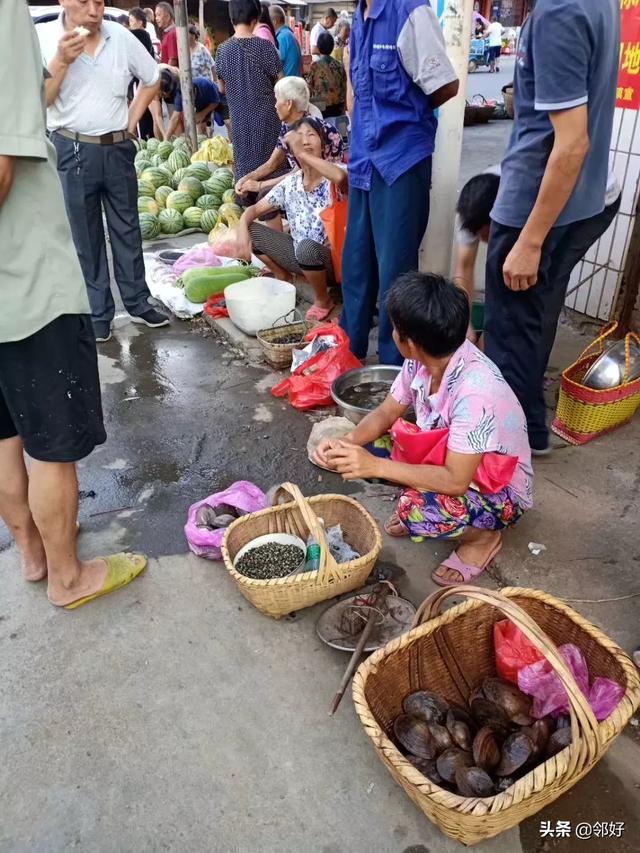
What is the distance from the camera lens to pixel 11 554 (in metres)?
2.73

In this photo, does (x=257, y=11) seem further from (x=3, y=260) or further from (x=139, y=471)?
(x=3, y=260)

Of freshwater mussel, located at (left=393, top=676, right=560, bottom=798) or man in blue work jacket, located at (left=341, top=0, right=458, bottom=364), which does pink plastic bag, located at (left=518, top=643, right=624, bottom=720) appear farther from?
man in blue work jacket, located at (left=341, top=0, right=458, bottom=364)

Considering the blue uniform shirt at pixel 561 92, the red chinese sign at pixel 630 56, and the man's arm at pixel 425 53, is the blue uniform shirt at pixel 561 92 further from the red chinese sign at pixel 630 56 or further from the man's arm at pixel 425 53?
the red chinese sign at pixel 630 56

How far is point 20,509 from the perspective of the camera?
238cm

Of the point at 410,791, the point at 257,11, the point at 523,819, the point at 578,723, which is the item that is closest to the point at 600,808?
the point at 523,819

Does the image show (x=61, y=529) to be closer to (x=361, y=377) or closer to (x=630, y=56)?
(x=361, y=377)

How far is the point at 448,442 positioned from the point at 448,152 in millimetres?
2390

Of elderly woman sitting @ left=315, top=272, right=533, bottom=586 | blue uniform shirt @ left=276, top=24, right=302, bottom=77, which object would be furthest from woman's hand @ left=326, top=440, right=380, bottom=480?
blue uniform shirt @ left=276, top=24, right=302, bottom=77

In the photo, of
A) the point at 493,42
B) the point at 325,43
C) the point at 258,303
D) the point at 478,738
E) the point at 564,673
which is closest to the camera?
the point at 564,673

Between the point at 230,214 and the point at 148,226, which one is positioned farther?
the point at 148,226

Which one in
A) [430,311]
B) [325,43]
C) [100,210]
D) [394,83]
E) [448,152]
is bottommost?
[100,210]

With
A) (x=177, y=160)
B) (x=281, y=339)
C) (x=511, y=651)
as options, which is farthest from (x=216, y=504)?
(x=177, y=160)

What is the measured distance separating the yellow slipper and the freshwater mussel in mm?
1217

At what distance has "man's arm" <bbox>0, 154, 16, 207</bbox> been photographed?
1629mm
